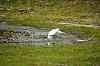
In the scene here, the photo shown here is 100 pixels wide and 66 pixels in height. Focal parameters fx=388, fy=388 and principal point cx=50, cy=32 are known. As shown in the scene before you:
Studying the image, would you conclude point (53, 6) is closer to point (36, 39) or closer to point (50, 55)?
point (36, 39)

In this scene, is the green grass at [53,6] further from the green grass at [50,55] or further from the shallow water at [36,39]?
the green grass at [50,55]

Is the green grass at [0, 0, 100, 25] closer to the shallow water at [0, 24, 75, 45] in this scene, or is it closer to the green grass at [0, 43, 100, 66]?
the shallow water at [0, 24, 75, 45]

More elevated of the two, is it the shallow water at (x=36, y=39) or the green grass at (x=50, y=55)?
the green grass at (x=50, y=55)

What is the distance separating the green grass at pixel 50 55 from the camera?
37312 mm

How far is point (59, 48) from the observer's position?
155 feet

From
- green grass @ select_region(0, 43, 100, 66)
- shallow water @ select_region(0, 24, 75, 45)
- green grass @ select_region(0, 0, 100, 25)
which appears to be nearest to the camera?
green grass @ select_region(0, 43, 100, 66)

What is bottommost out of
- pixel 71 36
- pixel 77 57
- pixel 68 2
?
pixel 68 2

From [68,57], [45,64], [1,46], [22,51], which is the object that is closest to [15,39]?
[1,46]

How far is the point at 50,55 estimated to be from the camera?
42031mm

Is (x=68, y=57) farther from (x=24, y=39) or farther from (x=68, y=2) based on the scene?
(x=68, y=2)

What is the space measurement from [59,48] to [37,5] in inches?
3377

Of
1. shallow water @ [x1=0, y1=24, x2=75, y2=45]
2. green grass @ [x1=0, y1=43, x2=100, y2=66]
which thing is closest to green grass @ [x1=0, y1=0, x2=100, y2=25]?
shallow water @ [x1=0, y1=24, x2=75, y2=45]

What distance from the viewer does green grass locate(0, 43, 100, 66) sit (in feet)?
122

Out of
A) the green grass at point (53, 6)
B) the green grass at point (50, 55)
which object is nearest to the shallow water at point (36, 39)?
the green grass at point (50, 55)
